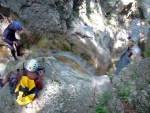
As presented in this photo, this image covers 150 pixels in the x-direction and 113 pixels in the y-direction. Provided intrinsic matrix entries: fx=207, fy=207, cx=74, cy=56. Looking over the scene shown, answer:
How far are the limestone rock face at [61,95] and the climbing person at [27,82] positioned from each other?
0.23m

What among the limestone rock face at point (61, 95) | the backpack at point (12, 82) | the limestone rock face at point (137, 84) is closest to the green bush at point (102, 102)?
the limestone rock face at point (61, 95)

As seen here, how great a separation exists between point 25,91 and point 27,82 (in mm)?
333

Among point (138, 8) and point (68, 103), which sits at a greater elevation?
point (138, 8)

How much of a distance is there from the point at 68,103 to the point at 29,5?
18.9 ft

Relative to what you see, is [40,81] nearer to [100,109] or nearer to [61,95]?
[61,95]

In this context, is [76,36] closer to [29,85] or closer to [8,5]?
[8,5]

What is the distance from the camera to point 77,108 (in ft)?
20.6

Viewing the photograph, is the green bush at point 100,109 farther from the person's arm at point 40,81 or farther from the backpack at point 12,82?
the backpack at point 12,82

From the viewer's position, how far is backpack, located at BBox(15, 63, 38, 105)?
599 centimetres

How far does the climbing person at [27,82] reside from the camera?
591 centimetres

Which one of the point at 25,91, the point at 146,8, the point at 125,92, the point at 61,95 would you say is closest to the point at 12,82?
the point at 25,91

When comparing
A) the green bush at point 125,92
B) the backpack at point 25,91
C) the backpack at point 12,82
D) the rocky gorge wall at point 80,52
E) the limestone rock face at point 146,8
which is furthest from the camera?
the limestone rock face at point 146,8

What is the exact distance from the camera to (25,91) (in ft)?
20.1

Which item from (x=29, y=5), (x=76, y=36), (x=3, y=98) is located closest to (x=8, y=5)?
(x=29, y=5)
